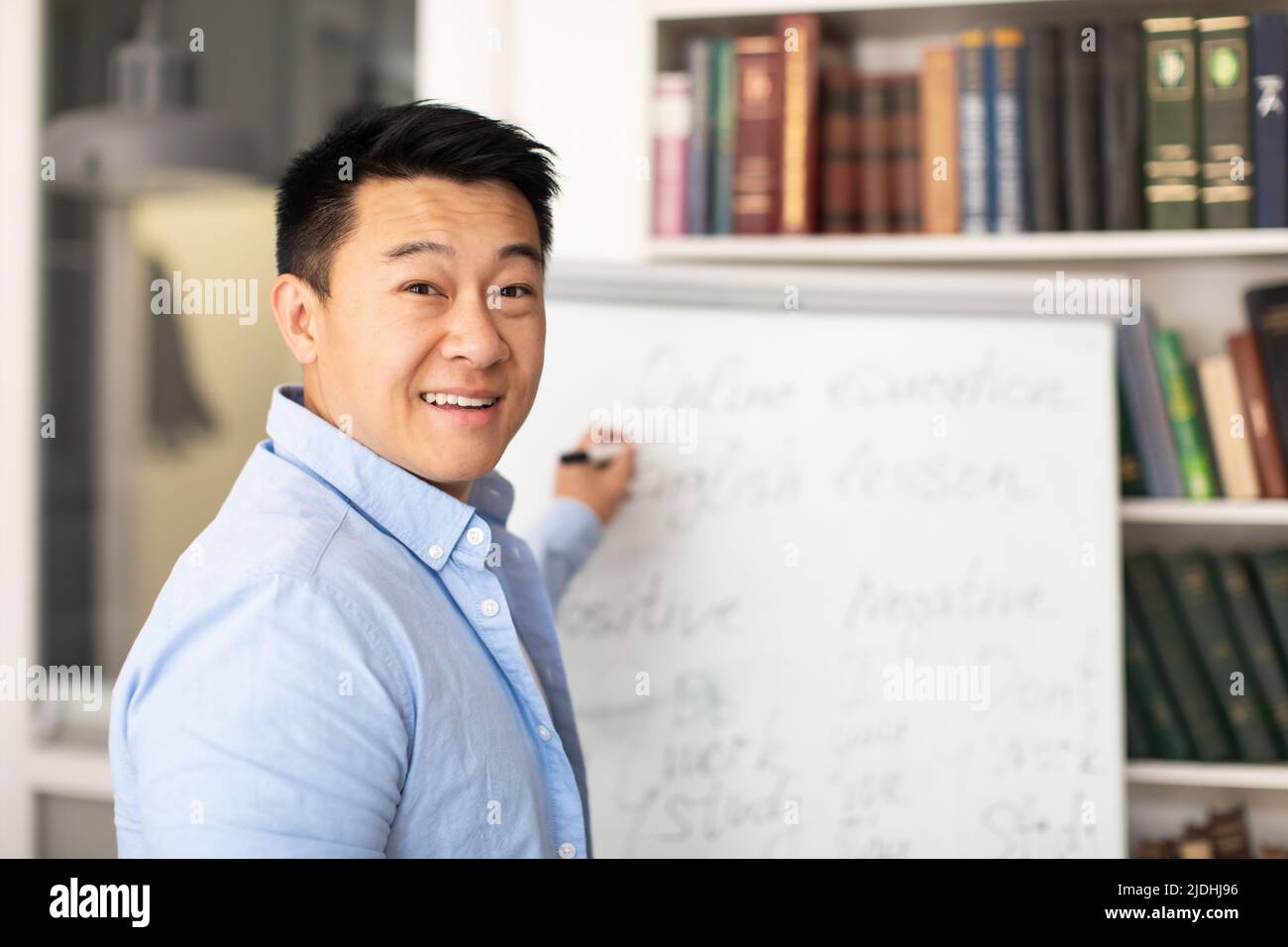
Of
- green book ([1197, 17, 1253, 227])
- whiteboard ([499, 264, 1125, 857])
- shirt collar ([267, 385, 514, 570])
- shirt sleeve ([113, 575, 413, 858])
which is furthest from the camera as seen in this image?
green book ([1197, 17, 1253, 227])

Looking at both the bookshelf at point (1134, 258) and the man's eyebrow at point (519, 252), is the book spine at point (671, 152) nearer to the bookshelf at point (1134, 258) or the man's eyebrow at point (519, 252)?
the bookshelf at point (1134, 258)

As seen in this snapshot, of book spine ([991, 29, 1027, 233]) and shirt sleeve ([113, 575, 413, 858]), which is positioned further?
book spine ([991, 29, 1027, 233])

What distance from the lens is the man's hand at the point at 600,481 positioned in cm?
154

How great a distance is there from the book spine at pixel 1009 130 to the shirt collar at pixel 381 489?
1080 millimetres

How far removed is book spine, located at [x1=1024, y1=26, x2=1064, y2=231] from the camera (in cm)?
164

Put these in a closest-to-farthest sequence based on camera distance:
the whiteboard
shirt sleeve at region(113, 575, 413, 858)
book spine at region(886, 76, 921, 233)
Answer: shirt sleeve at region(113, 575, 413, 858) → the whiteboard → book spine at region(886, 76, 921, 233)

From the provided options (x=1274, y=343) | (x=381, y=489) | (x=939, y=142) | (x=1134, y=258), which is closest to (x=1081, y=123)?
(x=939, y=142)

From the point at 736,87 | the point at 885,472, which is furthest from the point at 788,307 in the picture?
the point at 736,87

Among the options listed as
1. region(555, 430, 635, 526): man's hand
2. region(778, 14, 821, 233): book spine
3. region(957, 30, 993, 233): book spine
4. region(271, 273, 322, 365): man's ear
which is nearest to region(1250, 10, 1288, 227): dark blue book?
region(957, 30, 993, 233): book spine

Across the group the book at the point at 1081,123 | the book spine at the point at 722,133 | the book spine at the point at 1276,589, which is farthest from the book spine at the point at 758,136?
the book spine at the point at 1276,589

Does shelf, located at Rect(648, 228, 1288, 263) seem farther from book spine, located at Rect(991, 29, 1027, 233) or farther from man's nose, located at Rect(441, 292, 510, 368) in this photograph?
man's nose, located at Rect(441, 292, 510, 368)

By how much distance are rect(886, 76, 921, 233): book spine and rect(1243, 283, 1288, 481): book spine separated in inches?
20.1

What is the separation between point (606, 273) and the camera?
1572 mm

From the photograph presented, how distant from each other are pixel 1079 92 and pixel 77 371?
1996 millimetres
